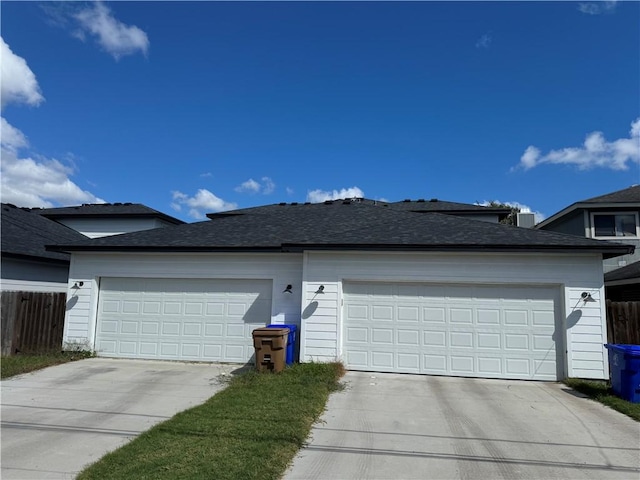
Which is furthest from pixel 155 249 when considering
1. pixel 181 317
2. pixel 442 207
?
pixel 442 207

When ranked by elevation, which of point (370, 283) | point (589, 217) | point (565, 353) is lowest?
point (565, 353)

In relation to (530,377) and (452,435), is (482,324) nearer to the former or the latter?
(530,377)

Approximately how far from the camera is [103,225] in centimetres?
2231

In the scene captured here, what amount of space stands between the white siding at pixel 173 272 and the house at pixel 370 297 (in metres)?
0.03

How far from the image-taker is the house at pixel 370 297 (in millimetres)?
9070

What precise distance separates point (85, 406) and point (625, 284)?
17241mm

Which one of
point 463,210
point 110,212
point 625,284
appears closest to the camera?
point 625,284

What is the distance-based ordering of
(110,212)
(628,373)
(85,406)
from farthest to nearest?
(110,212) → (628,373) → (85,406)

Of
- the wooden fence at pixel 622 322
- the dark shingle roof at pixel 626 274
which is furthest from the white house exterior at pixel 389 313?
the dark shingle roof at pixel 626 274

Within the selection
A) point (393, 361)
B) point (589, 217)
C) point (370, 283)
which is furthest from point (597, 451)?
point (589, 217)

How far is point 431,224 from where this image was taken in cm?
1105

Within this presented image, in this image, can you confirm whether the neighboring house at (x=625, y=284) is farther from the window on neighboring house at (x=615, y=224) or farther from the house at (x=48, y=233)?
the house at (x=48, y=233)

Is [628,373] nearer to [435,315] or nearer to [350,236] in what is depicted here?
[435,315]

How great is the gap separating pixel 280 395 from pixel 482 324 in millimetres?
4892
